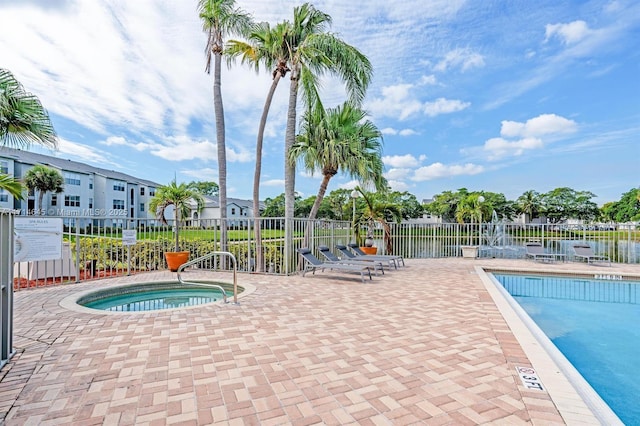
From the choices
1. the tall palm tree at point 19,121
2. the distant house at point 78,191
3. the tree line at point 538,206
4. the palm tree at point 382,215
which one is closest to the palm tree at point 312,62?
the palm tree at point 382,215

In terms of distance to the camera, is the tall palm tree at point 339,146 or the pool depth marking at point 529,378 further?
the tall palm tree at point 339,146

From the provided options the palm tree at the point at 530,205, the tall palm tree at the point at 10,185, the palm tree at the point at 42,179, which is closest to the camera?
the tall palm tree at the point at 10,185

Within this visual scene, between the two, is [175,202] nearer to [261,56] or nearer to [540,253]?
[261,56]

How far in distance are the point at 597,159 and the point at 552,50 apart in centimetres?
1206

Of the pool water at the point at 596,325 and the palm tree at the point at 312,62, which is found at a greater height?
Answer: the palm tree at the point at 312,62

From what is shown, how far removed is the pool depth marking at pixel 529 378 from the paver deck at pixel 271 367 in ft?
0.27

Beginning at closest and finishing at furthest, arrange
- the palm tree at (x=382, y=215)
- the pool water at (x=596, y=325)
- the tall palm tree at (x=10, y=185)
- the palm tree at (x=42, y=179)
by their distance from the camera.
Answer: the pool water at (x=596, y=325) < the tall palm tree at (x=10, y=185) < the palm tree at (x=382, y=215) < the palm tree at (x=42, y=179)

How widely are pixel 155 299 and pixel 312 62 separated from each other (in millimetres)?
8168

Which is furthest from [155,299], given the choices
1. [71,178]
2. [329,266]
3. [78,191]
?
[78,191]

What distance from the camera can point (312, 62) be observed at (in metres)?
10.5

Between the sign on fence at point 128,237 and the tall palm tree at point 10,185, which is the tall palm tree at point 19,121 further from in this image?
the sign on fence at point 128,237

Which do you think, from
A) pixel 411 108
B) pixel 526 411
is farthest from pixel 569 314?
pixel 411 108

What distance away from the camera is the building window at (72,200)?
33.6 metres

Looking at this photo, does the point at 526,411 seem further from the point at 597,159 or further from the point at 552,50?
the point at 597,159
